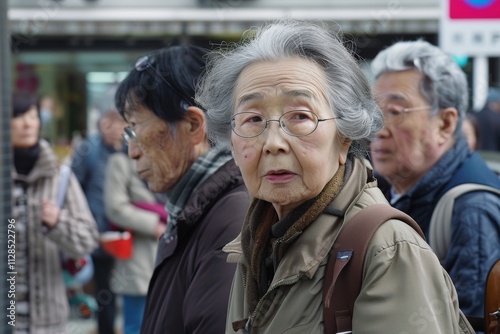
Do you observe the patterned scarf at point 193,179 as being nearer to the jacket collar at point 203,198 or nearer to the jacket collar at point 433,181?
the jacket collar at point 203,198

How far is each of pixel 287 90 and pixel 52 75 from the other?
27.4 feet

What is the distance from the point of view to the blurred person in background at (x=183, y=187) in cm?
233

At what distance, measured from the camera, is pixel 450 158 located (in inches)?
119

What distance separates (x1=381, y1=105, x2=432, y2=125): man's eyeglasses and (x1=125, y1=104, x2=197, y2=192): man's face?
82cm

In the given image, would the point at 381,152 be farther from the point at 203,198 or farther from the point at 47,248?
the point at 47,248

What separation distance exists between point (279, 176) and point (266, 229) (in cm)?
18

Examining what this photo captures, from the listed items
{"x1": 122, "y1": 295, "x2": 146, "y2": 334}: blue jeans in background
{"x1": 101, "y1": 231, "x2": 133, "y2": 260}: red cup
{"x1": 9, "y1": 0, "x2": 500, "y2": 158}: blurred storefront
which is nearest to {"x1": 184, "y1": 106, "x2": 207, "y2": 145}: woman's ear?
{"x1": 122, "y1": 295, "x2": 146, "y2": 334}: blue jeans in background

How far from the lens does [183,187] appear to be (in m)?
2.67

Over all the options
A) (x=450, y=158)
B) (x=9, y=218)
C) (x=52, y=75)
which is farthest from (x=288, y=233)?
(x=52, y=75)

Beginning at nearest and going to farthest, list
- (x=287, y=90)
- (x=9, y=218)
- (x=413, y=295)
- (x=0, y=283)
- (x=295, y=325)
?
(x=413, y=295) → (x=295, y=325) → (x=287, y=90) → (x=0, y=283) → (x=9, y=218)

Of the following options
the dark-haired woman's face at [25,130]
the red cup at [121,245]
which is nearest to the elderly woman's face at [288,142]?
the dark-haired woman's face at [25,130]

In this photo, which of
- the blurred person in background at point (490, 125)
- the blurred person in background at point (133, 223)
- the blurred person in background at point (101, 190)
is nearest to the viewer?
the blurred person in background at point (133, 223)

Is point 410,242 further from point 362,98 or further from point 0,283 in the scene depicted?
point 0,283

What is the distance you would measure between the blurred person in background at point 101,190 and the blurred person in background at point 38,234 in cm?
190
